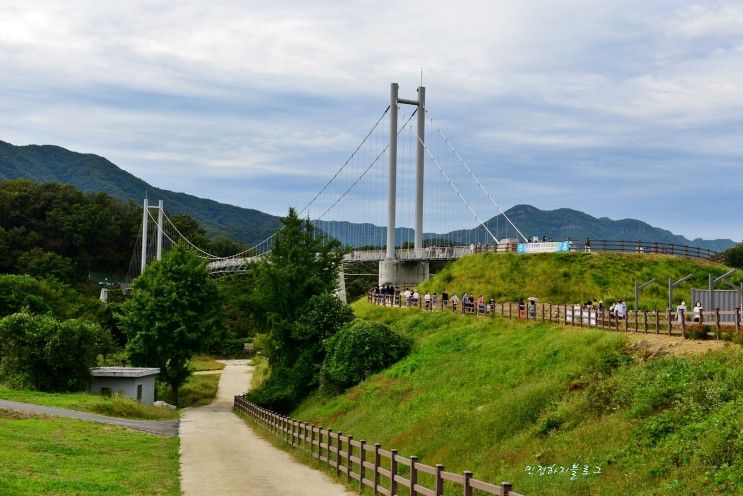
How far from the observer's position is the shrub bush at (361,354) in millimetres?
39688

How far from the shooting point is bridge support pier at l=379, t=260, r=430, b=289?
69250 mm

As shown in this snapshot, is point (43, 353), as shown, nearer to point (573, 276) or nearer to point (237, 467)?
point (237, 467)

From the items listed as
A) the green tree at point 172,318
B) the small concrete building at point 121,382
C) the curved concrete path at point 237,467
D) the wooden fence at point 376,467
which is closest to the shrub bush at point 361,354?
the curved concrete path at point 237,467

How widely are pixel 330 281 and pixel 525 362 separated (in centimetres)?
2181

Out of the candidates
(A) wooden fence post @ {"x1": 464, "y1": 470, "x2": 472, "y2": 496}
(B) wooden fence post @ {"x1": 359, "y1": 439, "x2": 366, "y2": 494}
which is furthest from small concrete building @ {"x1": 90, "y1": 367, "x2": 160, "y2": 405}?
(A) wooden fence post @ {"x1": 464, "y1": 470, "x2": 472, "y2": 496}

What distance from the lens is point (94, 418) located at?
3547 cm

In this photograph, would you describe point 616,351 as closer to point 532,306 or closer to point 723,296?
point 723,296

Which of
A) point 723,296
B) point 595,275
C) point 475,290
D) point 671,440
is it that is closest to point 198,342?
point 475,290

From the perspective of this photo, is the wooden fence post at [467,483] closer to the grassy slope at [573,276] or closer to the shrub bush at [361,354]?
the shrub bush at [361,354]

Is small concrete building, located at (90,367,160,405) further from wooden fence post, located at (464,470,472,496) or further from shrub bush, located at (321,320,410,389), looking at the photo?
wooden fence post, located at (464,470,472,496)

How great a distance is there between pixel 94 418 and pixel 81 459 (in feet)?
42.9

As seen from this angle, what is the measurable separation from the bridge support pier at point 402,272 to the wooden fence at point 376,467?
36358 mm

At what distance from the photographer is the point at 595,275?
52.1 m

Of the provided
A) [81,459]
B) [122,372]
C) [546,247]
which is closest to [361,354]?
[122,372]
